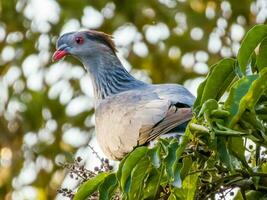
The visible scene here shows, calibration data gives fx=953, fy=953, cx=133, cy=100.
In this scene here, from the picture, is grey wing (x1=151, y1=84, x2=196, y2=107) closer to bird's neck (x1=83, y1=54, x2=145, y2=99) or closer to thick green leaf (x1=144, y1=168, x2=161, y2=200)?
bird's neck (x1=83, y1=54, x2=145, y2=99)

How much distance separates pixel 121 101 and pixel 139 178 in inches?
104

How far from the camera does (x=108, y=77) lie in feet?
20.4

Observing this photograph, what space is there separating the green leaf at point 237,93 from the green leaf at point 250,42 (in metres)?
0.10

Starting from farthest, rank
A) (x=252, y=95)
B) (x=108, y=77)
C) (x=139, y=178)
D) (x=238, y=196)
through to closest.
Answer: (x=108, y=77)
(x=238, y=196)
(x=139, y=178)
(x=252, y=95)

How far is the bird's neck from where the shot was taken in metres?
6.02

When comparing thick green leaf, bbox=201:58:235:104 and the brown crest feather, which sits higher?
thick green leaf, bbox=201:58:235:104

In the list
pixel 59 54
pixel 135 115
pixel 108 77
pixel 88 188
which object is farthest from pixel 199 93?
pixel 59 54

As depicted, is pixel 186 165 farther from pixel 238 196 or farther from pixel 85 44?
pixel 85 44

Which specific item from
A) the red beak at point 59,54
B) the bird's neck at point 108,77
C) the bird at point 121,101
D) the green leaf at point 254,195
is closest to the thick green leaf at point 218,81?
the green leaf at point 254,195

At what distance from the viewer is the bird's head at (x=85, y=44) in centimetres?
642

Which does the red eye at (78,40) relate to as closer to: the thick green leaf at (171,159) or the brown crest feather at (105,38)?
the brown crest feather at (105,38)

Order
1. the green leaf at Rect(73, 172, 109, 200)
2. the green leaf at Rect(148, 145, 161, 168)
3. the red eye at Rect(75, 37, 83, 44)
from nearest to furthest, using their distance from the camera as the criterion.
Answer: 1. the green leaf at Rect(148, 145, 161, 168)
2. the green leaf at Rect(73, 172, 109, 200)
3. the red eye at Rect(75, 37, 83, 44)

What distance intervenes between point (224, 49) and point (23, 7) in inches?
→ 78.1

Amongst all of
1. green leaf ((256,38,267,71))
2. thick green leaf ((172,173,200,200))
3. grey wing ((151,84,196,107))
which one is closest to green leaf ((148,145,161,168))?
thick green leaf ((172,173,200,200))
